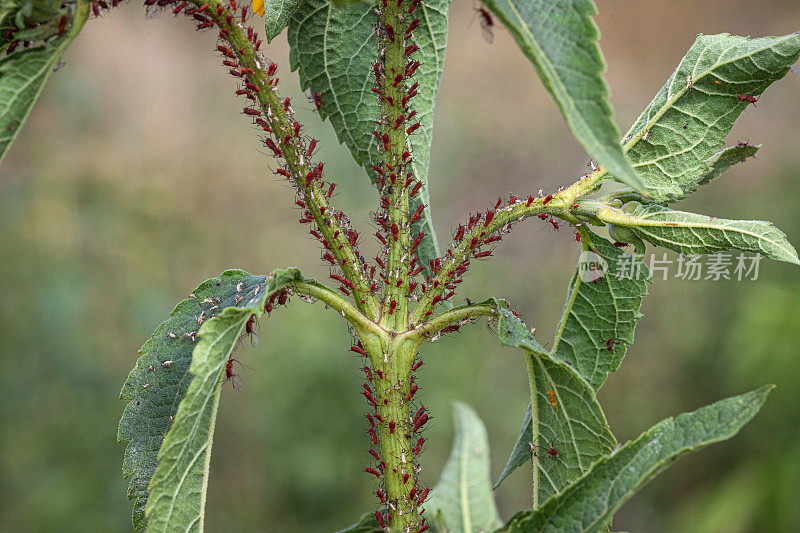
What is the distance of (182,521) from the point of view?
1053 millimetres

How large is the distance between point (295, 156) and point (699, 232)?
26.1 inches

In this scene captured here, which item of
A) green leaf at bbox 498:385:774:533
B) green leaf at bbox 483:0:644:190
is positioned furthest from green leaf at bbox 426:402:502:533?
green leaf at bbox 483:0:644:190

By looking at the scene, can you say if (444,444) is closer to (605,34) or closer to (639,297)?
(639,297)

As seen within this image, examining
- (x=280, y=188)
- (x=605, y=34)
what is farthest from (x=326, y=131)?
(x=605, y=34)

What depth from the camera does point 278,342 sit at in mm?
5277

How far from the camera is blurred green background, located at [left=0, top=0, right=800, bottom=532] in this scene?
4281mm

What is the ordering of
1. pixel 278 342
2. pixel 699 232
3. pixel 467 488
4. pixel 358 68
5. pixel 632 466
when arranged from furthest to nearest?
pixel 278 342 < pixel 467 488 < pixel 358 68 < pixel 699 232 < pixel 632 466

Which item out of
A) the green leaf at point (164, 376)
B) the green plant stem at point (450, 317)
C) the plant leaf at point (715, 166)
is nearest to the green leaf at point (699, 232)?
the plant leaf at point (715, 166)

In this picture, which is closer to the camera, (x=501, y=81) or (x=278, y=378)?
(x=278, y=378)

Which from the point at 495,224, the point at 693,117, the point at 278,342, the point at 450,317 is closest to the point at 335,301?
the point at 450,317

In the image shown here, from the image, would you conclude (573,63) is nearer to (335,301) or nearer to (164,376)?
(335,301)

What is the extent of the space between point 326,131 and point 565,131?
402 centimetres

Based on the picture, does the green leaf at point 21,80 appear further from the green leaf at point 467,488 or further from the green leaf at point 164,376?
the green leaf at point 467,488

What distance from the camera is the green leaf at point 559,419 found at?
111 cm
